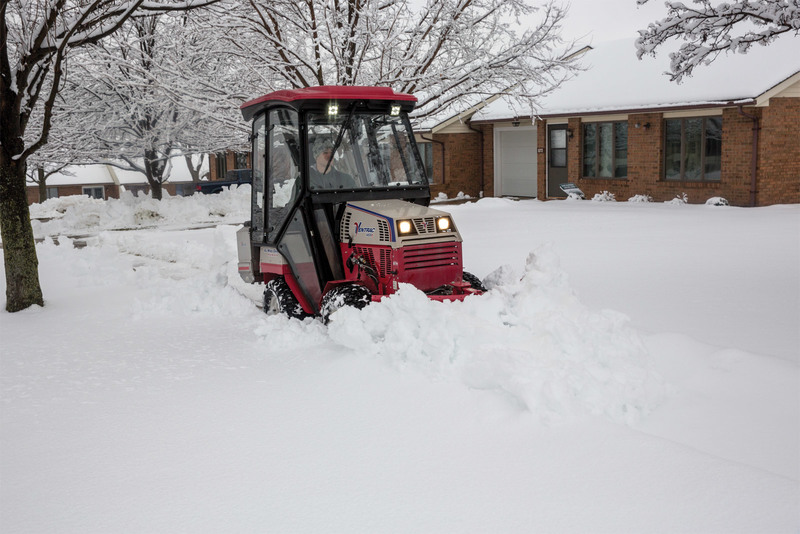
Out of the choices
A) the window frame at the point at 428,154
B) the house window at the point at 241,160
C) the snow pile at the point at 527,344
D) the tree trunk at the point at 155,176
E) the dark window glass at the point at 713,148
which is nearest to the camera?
the snow pile at the point at 527,344

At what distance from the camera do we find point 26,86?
8883 millimetres

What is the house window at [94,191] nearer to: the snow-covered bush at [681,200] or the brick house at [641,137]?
the brick house at [641,137]

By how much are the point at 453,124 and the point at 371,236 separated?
20.7 meters

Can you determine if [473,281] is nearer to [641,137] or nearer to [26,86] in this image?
[26,86]

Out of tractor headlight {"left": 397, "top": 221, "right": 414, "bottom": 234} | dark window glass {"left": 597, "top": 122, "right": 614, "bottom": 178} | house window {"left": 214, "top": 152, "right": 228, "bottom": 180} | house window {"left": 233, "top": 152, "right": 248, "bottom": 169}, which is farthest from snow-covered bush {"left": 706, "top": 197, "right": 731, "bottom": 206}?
house window {"left": 214, "top": 152, "right": 228, "bottom": 180}

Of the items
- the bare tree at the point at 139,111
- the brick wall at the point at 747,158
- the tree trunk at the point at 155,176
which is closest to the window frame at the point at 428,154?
the bare tree at the point at 139,111

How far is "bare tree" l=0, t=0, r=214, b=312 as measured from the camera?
8562mm

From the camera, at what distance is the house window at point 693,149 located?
20.4m

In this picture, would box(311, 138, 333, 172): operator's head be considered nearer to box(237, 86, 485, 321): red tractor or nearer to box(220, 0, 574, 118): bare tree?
box(237, 86, 485, 321): red tractor

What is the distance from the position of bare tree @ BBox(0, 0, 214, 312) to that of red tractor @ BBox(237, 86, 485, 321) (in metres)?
2.55

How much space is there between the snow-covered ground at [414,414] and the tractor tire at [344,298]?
215 mm

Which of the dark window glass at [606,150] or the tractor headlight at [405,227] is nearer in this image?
the tractor headlight at [405,227]

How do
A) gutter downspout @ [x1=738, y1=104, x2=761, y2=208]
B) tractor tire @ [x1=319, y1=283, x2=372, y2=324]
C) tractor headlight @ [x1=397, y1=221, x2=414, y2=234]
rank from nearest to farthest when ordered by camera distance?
tractor tire @ [x1=319, y1=283, x2=372, y2=324] < tractor headlight @ [x1=397, y1=221, x2=414, y2=234] < gutter downspout @ [x1=738, y1=104, x2=761, y2=208]

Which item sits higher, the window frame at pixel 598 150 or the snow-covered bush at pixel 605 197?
the window frame at pixel 598 150
